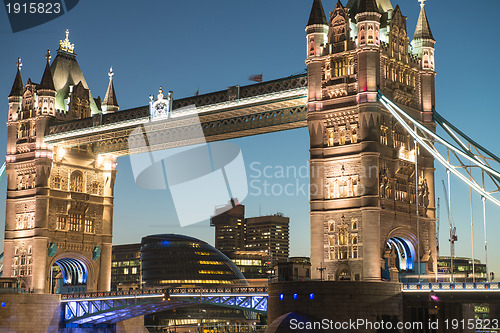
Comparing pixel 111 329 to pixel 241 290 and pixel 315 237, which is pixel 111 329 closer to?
pixel 241 290

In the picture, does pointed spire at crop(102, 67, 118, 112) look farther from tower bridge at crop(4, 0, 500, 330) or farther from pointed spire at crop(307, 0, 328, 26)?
pointed spire at crop(307, 0, 328, 26)

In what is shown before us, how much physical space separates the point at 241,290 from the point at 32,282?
1131 inches

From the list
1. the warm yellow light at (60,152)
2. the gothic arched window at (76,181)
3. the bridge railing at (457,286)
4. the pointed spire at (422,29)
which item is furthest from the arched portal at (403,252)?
the warm yellow light at (60,152)

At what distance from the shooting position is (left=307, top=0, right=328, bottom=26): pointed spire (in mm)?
71250

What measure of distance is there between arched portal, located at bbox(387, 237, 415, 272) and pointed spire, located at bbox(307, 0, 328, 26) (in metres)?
19.2

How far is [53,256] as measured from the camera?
308ft

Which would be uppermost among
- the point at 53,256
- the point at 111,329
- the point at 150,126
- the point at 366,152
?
the point at 150,126

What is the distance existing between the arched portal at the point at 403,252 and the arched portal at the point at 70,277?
Answer: 40.6 metres

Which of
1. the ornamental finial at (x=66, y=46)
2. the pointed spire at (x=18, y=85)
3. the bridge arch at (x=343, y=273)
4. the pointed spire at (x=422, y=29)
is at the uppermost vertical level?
the ornamental finial at (x=66, y=46)

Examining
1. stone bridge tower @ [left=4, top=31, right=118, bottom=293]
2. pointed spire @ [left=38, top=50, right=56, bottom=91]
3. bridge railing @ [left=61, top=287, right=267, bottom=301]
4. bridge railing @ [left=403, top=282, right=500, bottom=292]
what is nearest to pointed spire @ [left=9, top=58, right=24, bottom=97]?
stone bridge tower @ [left=4, top=31, right=118, bottom=293]

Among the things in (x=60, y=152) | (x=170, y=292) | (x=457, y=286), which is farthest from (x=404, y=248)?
(x=60, y=152)

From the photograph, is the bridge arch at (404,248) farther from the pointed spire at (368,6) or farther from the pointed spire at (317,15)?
the pointed spire at (317,15)

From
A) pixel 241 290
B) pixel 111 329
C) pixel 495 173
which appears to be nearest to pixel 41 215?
pixel 111 329

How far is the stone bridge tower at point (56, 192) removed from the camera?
9331 centimetres
